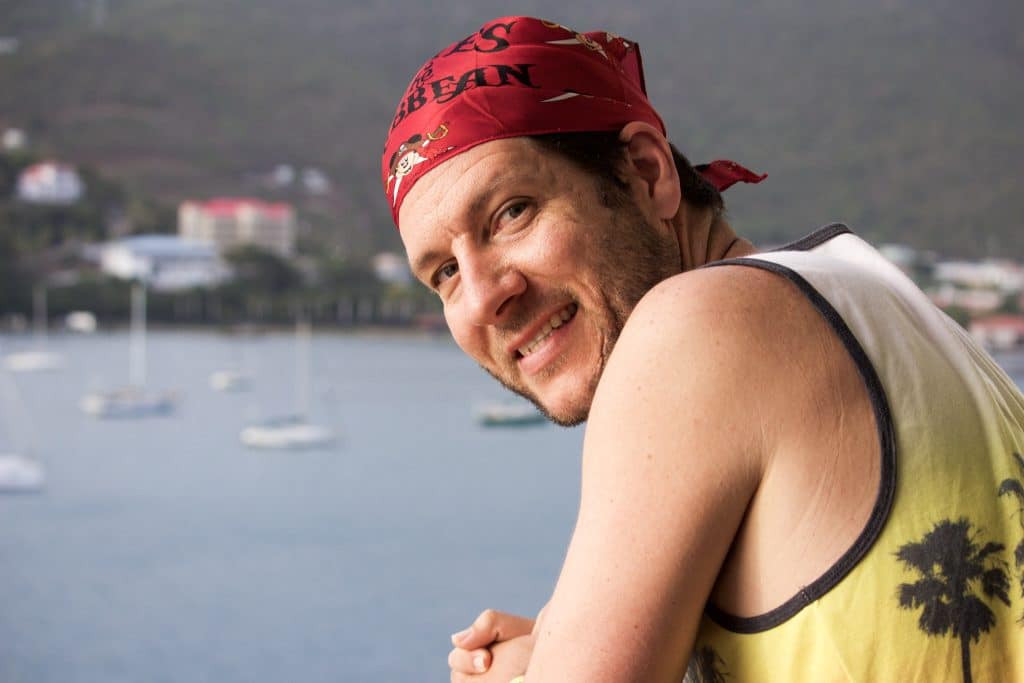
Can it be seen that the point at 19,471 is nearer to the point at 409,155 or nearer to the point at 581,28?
the point at 581,28

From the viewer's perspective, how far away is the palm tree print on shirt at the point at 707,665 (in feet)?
2.12

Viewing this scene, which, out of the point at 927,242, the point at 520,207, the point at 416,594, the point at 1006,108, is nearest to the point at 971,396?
the point at 520,207

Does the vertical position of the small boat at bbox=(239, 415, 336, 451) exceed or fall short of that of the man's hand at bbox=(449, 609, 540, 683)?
it falls short

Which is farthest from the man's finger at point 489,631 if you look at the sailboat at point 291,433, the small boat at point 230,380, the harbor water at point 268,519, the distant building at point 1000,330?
the small boat at point 230,380

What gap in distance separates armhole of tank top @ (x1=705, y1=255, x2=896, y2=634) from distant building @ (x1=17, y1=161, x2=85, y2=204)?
27406 mm

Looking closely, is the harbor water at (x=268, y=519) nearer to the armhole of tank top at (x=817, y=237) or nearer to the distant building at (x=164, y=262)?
the distant building at (x=164, y=262)

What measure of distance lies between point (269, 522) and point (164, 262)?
6.25 metres

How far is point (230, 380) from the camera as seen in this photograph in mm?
30656

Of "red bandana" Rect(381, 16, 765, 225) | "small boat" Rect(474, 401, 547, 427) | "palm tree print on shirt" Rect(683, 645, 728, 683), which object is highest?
"red bandana" Rect(381, 16, 765, 225)

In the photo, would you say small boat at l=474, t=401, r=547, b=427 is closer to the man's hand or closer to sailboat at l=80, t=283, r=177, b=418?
sailboat at l=80, t=283, r=177, b=418

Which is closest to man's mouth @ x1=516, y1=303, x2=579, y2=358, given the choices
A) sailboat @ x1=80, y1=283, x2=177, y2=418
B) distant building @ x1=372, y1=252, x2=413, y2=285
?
distant building @ x1=372, y1=252, x2=413, y2=285

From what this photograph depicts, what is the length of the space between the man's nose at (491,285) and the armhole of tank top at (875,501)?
261mm

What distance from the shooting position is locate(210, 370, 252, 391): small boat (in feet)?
100

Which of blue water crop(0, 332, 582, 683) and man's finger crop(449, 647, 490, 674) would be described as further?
blue water crop(0, 332, 582, 683)
